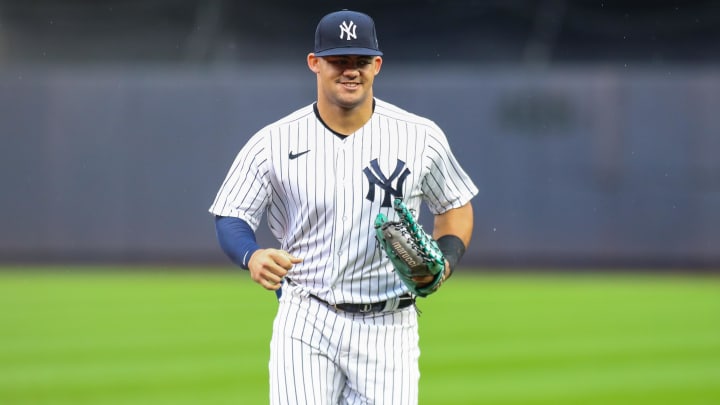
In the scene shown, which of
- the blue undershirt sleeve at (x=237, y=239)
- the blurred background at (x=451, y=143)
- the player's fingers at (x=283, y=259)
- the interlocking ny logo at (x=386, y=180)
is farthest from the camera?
the blurred background at (x=451, y=143)

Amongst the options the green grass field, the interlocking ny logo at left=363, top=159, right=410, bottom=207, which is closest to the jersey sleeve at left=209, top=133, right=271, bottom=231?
the interlocking ny logo at left=363, top=159, right=410, bottom=207

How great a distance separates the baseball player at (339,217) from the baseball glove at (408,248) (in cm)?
13

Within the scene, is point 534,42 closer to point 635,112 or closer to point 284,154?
point 635,112

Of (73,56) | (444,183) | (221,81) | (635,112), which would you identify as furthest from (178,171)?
(444,183)

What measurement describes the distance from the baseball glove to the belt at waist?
0.73 ft

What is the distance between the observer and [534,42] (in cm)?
1655

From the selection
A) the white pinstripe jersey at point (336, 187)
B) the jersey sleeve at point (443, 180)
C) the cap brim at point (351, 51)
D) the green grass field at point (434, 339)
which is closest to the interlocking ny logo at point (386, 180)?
the white pinstripe jersey at point (336, 187)

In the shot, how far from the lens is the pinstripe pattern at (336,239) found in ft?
14.1

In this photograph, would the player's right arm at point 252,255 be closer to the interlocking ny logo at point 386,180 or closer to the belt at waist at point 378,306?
the belt at waist at point 378,306

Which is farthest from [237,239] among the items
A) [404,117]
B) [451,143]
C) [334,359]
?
[451,143]

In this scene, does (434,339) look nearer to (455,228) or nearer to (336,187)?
(455,228)

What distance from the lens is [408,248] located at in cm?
403

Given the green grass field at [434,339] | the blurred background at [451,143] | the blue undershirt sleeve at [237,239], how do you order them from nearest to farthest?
the blue undershirt sleeve at [237,239]
the green grass field at [434,339]
the blurred background at [451,143]

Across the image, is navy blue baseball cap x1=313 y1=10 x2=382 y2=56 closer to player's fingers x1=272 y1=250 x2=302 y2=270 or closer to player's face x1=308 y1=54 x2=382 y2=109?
player's face x1=308 y1=54 x2=382 y2=109
